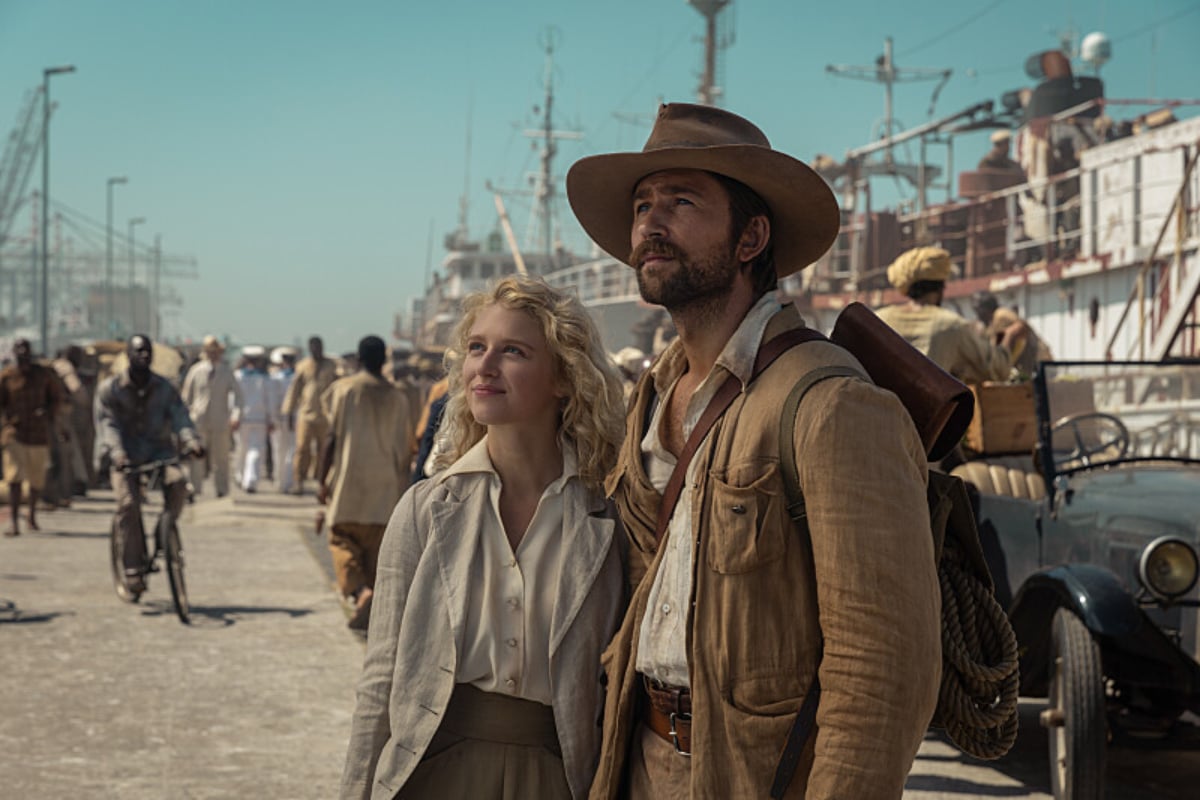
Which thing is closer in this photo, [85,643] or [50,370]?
[85,643]

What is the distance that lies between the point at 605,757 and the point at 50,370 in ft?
50.1

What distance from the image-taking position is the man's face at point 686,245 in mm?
2902

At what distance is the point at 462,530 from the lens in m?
3.36

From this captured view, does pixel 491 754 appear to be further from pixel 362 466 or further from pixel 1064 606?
pixel 362 466

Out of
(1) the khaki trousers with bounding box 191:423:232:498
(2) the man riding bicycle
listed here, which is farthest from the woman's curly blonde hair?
(1) the khaki trousers with bounding box 191:423:232:498

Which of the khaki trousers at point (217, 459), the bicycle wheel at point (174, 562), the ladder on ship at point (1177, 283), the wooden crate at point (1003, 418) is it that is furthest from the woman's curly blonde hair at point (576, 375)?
the khaki trousers at point (217, 459)

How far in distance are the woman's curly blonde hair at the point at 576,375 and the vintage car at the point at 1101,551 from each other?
296cm

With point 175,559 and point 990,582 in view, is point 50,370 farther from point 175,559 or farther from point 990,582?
point 990,582

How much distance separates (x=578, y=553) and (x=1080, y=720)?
3.17 meters

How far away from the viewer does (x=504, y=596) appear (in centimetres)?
330

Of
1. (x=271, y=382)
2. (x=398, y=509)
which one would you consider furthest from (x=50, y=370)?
→ (x=398, y=509)

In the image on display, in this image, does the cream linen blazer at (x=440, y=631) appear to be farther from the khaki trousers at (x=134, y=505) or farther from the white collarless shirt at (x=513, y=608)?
the khaki trousers at (x=134, y=505)

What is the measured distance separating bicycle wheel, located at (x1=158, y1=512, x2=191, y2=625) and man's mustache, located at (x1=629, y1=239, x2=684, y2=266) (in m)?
8.41

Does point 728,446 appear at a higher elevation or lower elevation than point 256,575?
higher
